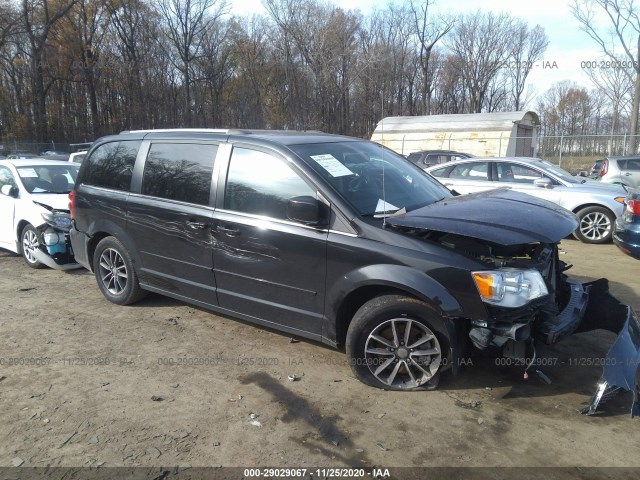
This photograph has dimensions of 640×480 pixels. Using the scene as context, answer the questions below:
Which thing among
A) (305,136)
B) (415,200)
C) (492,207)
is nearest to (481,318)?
(492,207)

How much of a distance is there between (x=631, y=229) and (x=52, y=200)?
814cm

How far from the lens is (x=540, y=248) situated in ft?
12.0

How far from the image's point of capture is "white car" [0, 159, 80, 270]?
266 inches

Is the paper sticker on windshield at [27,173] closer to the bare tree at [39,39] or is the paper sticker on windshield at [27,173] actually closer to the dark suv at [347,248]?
the dark suv at [347,248]

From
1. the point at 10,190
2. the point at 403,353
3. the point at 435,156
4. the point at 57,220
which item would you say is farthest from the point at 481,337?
the point at 435,156

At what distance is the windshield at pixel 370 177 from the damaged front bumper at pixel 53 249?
455cm

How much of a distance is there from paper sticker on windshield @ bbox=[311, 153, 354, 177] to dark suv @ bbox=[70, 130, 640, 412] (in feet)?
0.05

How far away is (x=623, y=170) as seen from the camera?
14.1 m

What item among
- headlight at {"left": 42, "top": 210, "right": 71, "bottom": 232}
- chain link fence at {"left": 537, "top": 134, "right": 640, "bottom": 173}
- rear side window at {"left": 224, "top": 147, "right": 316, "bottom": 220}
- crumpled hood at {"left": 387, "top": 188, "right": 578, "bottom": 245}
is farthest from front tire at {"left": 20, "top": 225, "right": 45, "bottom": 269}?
chain link fence at {"left": 537, "top": 134, "right": 640, "bottom": 173}

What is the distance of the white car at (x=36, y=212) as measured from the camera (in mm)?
6762

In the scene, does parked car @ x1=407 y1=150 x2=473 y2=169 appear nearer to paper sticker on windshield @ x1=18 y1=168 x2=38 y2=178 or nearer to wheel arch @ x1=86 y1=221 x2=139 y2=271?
paper sticker on windshield @ x1=18 y1=168 x2=38 y2=178

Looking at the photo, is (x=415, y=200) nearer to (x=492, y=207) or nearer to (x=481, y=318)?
(x=492, y=207)

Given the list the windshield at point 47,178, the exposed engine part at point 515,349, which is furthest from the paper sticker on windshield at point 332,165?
the windshield at point 47,178

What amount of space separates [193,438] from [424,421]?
1.51 m
